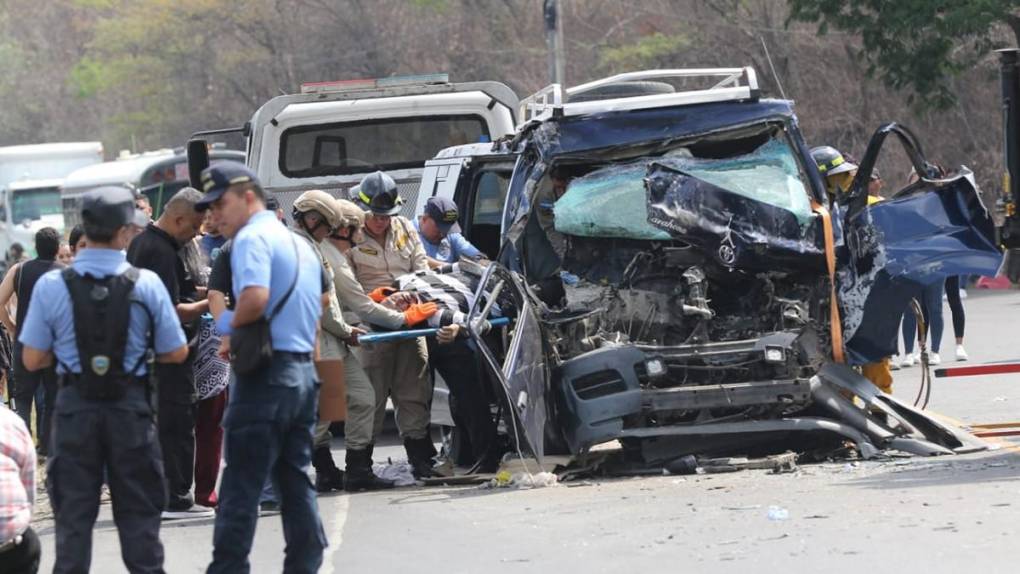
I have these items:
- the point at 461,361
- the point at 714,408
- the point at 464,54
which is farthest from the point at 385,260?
the point at 464,54

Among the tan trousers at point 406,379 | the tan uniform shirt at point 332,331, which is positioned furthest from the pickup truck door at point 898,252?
the tan uniform shirt at point 332,331

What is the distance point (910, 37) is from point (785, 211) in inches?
643

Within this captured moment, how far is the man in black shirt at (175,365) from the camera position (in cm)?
972

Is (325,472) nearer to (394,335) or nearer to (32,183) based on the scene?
(394,335)

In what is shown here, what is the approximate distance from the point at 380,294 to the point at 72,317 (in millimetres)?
3901

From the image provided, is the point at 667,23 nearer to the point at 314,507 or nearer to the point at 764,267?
the point at 764,267

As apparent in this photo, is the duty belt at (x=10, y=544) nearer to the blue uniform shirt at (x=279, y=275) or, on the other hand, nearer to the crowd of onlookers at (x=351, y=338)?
the blue uniform shirt at (x=279, y=275)

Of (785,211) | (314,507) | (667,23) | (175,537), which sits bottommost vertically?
(175,537)

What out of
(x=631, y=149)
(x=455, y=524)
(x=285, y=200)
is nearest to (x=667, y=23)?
(x=285, y=200)

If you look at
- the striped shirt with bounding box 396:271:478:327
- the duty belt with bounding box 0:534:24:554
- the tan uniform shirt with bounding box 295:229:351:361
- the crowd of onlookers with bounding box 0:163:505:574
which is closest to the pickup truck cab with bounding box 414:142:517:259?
the crowd of onlookers with bounding box 0:163:505:574

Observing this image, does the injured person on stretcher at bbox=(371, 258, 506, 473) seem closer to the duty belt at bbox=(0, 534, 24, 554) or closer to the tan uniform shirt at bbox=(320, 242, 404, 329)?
the tan uniform shirt at bbox=(320, 242, 404, 329)

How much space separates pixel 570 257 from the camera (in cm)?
1079

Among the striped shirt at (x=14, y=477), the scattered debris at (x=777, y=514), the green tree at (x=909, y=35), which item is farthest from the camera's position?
the green tree at (x=909, y=35)

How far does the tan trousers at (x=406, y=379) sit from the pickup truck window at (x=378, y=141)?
16.5ft
